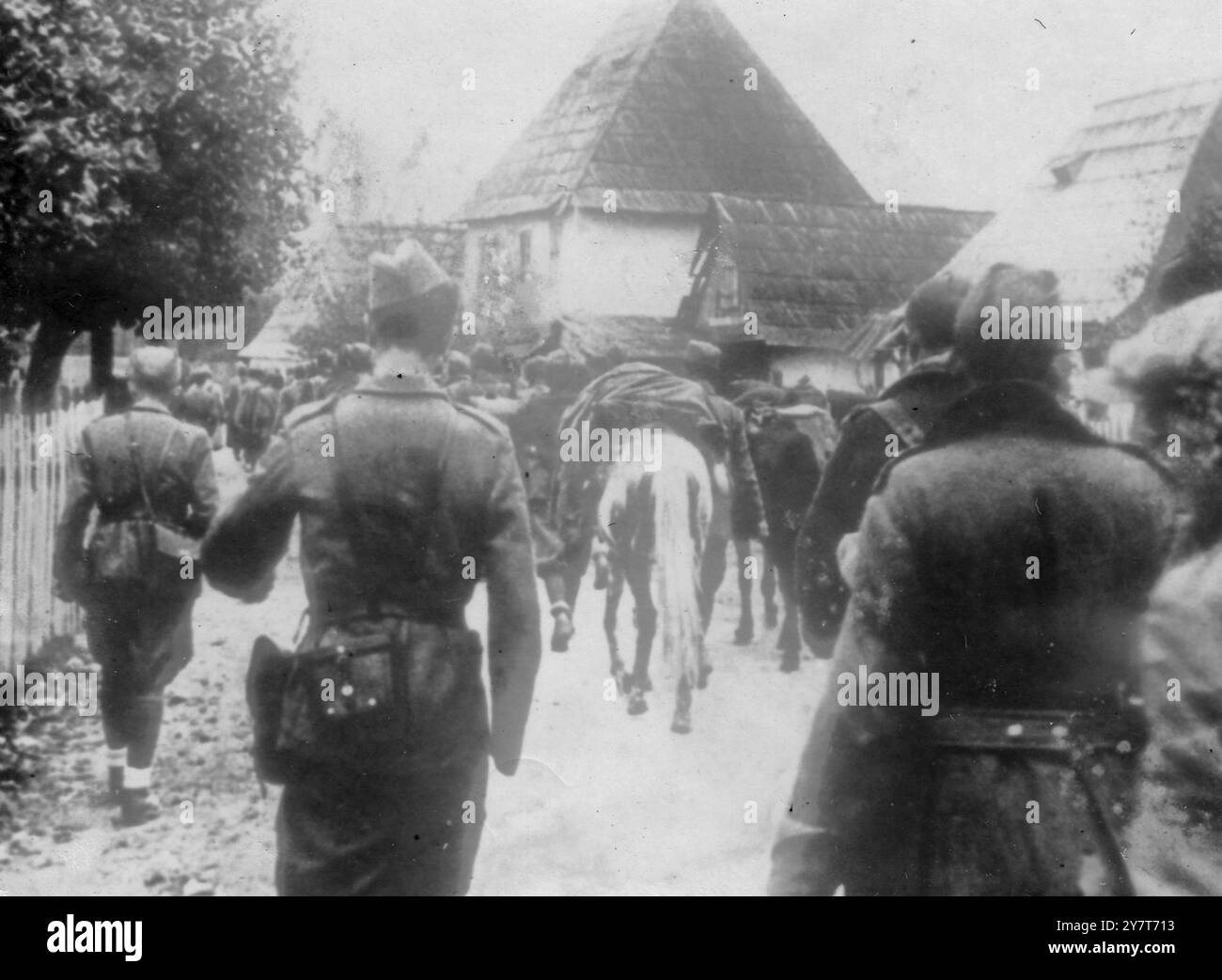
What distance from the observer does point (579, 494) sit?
22.9ft

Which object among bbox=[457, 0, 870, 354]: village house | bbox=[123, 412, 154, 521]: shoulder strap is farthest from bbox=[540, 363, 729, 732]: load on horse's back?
bbox=[123, 412, 154, 521]: shoulder strap

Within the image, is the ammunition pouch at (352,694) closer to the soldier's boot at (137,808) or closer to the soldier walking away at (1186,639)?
the soldier walking away at (1186,639)

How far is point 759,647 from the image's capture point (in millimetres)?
7516

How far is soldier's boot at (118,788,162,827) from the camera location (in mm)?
4363

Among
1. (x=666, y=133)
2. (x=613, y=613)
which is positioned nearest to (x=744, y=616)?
(x=613, y=613)

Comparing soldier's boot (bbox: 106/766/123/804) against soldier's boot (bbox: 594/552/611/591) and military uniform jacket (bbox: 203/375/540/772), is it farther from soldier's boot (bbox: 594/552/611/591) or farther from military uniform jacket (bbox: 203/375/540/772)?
soldier's boot (bbox: 594/552/611/591)

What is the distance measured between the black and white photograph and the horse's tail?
2 centimetres

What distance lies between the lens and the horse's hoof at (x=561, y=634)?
22.0ft

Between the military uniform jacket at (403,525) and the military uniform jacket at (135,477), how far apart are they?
1600 mm

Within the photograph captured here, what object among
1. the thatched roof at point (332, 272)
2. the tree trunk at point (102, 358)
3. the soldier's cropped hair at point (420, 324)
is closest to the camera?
the soldier's cropped hair at point (420, 324)

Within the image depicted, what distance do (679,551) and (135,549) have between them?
2.89m

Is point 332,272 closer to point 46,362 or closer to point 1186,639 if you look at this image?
point 46,362

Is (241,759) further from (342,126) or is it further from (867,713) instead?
(867,713)

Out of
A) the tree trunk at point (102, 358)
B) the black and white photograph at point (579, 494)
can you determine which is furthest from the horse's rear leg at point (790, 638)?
the tree trunk at point (102, 358)
